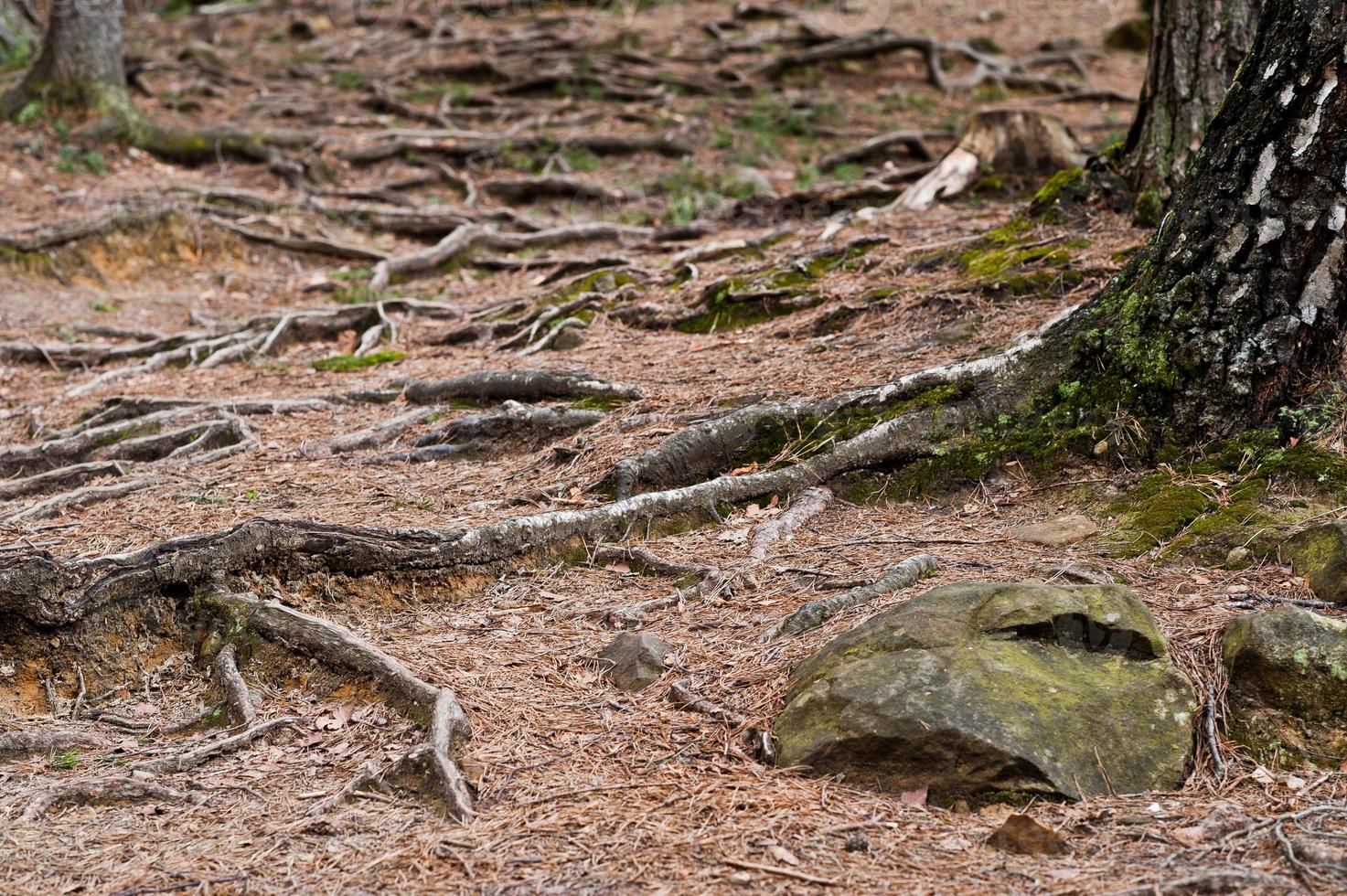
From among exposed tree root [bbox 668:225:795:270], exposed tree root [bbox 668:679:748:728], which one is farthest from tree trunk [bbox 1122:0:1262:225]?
exposed tree root [bbox 668:679:748:728]

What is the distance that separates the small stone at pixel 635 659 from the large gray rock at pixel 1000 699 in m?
0.61

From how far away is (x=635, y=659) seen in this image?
4.10 metres

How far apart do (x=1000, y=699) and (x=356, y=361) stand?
6.82 meters

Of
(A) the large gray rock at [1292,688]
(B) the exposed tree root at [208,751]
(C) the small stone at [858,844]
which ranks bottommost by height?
(B) the exposed tree root at [208,751]

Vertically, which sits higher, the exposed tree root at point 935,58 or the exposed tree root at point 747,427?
the exposed tree root at point 935,58

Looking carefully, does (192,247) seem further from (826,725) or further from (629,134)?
(826,725)

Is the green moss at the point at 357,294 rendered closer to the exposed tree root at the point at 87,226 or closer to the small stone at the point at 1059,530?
the exposed tree root at the point at 87,226

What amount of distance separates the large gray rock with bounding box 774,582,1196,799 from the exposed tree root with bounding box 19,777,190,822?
1.94 m

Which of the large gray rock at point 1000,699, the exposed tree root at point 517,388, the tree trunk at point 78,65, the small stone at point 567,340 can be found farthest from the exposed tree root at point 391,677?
the tree trunk at point 78,65

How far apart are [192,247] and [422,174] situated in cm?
350

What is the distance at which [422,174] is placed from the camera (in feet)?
48.5

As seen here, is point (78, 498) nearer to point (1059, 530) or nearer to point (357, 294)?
point (1059, 530)

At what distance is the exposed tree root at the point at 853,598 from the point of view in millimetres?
4164

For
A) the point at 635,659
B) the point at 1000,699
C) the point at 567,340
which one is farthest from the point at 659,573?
the point at 567,340
